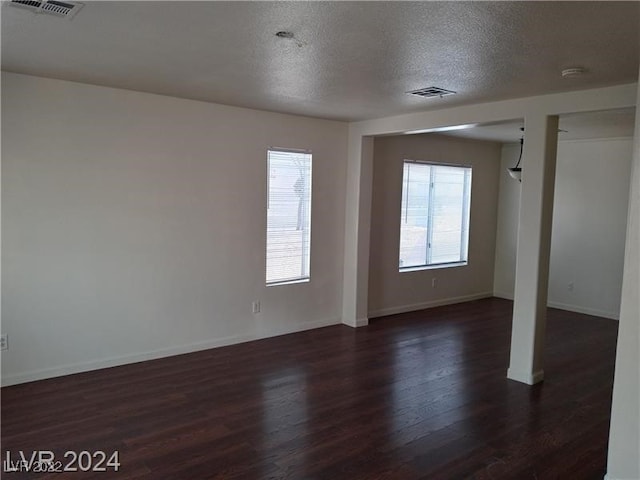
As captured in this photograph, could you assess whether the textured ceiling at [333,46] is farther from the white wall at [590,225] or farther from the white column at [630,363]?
the white wall at [590,225]

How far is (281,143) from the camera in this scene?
535 cm

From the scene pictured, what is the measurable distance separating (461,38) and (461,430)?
2477mm

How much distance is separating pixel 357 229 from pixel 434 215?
176 centimetres

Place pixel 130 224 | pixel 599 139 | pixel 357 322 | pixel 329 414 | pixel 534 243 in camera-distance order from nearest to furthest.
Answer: pixel 329 414
pixel 534 243
pixel 130 224
pixel 357 322
pixel 599 139

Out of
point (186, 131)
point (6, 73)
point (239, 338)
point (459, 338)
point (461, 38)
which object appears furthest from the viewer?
point (459, 338)

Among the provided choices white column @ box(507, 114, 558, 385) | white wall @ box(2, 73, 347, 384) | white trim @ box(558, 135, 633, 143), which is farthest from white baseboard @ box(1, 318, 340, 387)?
white trim @ box(558, 135, 633, 143)

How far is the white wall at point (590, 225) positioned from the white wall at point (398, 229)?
1.01m

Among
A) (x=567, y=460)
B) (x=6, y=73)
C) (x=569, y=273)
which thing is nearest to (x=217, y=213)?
(x=6, y=73)

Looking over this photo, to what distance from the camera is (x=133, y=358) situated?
455 cm

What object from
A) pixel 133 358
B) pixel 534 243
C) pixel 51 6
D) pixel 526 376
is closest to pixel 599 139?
pixel 534 243

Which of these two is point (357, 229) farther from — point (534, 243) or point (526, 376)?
point (526, 376)

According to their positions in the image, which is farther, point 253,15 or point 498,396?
point 498,396

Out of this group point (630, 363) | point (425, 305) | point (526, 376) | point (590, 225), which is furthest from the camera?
point (425, 305)

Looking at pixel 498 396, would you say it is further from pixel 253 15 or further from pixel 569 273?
pixel 569 273
